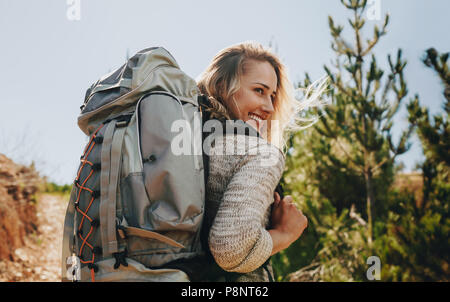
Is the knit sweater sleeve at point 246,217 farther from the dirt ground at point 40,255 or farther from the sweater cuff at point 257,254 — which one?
the dirt ground at point 40,255

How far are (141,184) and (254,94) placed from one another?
30.2 inches

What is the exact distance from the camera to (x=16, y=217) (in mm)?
6070

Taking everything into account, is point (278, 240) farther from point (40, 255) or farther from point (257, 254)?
point (40, 255)

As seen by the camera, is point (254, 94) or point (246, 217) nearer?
point (246, 217)

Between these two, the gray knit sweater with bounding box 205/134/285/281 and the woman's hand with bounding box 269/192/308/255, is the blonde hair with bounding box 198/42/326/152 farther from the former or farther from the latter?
the woman's hand with bounding box 269/192/308/255

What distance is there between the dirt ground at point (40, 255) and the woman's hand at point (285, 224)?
5.05 meters

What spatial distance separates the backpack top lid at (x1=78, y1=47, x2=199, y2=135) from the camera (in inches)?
47.7

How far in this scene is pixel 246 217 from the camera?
1052 mm

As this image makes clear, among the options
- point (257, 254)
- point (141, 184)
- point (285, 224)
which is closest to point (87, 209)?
point (141, 184)

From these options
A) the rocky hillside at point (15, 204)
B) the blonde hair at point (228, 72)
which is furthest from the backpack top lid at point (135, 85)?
the rocky hillside at point (15, 204)

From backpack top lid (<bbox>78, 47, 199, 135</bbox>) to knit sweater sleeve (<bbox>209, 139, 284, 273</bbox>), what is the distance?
320 millimetres

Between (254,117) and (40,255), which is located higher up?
(254,117)

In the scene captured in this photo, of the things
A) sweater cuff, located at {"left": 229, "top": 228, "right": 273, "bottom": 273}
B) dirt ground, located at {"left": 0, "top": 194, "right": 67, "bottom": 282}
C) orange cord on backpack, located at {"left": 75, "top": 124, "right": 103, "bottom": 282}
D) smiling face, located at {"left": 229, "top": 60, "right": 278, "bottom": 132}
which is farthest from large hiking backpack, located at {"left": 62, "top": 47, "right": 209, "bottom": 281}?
dirt ground, located at {"left": 0, "top": 194, "right": 67, "bottom": 282}
